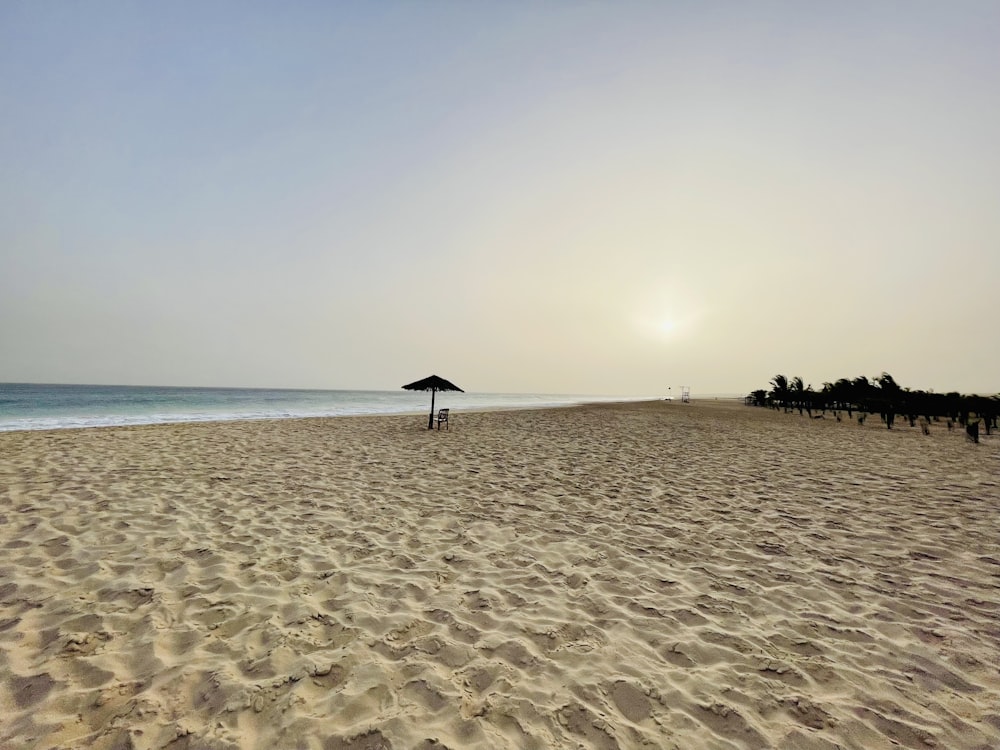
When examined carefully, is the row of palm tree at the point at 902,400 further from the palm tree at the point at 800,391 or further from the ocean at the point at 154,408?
the ocean at the point at 154,408

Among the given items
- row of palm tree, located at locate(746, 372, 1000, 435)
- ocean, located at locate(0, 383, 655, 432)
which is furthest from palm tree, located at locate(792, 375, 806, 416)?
ocean, located at locate(0, 383, 655, 432)

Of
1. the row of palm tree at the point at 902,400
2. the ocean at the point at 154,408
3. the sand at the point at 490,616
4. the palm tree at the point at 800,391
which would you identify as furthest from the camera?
the palm tree at the point at 800,391

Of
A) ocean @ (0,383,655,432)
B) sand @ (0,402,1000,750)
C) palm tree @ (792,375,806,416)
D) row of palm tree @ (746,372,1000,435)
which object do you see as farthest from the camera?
palm tree @ (792,375,806,416)

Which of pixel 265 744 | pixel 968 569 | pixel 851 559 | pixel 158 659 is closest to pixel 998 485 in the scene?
pixel 968 569

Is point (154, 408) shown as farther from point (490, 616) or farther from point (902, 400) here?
point (902, 400)

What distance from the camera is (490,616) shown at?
147 inches

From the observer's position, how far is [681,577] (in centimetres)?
458

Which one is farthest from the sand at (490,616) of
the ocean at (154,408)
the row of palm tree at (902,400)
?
the row of palm tree at (902,400)

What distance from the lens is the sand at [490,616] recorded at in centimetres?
259

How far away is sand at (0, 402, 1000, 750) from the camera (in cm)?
259

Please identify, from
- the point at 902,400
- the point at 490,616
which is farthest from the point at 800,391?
the point at 490,616

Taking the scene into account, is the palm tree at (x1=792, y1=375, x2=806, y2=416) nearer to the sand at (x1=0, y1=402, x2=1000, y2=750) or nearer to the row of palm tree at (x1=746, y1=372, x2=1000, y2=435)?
the row of palm tree at (x1=746, y1=372, x2=1000, y2=435)

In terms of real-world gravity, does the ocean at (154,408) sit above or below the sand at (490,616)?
above

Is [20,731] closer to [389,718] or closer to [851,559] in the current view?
[389,718]
